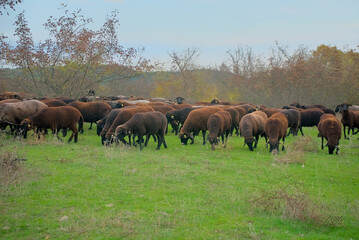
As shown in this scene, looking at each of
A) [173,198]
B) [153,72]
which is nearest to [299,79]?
[153,72]

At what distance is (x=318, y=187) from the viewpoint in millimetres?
9906

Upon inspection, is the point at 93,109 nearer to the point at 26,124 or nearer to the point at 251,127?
the point at 26,124

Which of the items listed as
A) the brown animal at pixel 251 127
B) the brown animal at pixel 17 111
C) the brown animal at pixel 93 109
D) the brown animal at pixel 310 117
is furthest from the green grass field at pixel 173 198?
the brown animal at pixel 310 117

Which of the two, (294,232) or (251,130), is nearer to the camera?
(294,232)

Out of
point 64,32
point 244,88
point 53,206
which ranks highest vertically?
point 64,32

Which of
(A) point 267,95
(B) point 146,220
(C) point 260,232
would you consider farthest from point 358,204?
(A) point 267,95

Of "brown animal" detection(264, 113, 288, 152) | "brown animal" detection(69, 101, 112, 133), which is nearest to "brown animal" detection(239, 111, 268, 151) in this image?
"brown animal" detection(264, 113, 288, 152)

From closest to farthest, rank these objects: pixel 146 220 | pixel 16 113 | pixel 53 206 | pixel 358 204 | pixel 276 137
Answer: pixel 146 220 → pixel 53 206 → pixel 358 204 → pixel 276 137 → pixel 16 113

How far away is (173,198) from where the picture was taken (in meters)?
8.21

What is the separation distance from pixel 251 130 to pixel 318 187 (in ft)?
23.9

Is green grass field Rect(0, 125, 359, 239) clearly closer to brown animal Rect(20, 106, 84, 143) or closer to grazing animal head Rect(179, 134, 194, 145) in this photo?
brown animal Rect(20, 106, 84, 143)

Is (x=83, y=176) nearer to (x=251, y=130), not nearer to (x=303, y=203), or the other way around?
(x=303, y=203)

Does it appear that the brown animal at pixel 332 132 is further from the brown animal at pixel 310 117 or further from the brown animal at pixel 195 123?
the brown animal at pixel 310 117

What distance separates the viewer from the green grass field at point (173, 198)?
21.2 feet
